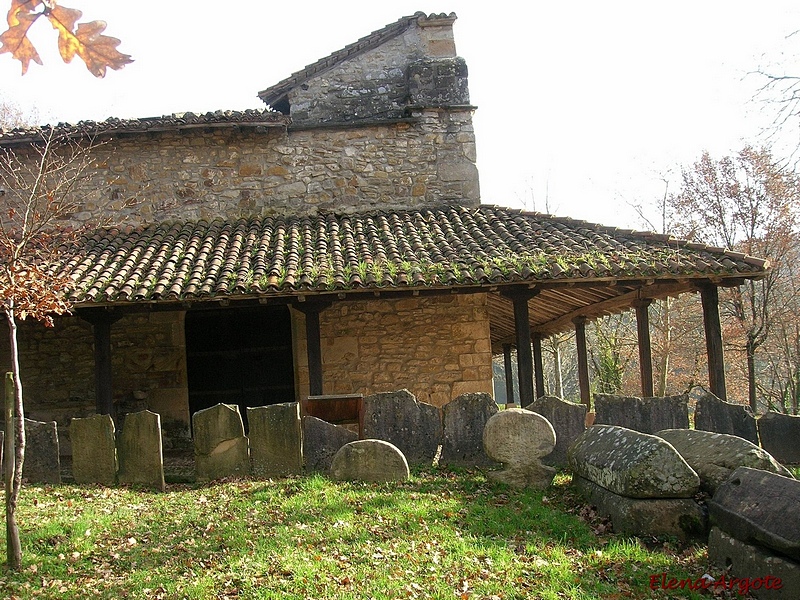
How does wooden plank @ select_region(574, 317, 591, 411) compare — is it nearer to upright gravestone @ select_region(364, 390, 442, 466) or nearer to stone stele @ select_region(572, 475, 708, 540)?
upright gravestone @ select_region(364, 390, 442, 466)

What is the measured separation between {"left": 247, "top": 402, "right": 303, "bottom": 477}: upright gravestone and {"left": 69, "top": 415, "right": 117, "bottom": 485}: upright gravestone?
57.0 inches

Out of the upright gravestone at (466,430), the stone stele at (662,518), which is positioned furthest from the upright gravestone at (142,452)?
the stone stele at (662,518)

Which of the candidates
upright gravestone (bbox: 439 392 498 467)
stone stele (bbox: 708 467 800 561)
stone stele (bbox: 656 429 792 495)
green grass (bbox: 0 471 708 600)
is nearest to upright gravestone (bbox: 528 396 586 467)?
upright gravestone (bbox: 439 392 498 467)

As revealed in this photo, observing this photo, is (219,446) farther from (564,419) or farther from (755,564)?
(755,564)

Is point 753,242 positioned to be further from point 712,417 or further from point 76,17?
point 76,17

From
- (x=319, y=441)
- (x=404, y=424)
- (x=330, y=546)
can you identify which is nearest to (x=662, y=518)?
(x=330, y=546)

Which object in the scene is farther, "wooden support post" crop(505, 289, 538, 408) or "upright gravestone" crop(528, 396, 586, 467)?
"wooden support post" crop(505, 289, 538, 408)

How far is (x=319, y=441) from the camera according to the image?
7680 millimetres

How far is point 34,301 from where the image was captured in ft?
20.0

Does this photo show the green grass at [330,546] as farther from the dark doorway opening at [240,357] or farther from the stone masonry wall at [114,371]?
the dark doorway opening at [240,357]

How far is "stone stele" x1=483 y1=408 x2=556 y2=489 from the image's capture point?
284 inches

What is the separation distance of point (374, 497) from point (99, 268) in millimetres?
5871

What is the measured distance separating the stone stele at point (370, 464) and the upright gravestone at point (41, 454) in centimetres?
300

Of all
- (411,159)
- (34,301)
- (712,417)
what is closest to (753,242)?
(411,159)
